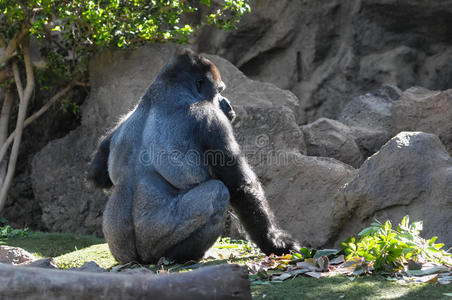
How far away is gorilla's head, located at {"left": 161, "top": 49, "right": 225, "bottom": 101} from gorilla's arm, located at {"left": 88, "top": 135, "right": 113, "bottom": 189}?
0.69m

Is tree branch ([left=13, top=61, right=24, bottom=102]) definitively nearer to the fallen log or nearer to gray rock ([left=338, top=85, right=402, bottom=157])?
gray rock ([left=338, top=85, right=402, bottom=157])

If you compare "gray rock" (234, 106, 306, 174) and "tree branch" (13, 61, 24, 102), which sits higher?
"tree branch" (13, 61, 24, 102)

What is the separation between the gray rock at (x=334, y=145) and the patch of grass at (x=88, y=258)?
6.84ft

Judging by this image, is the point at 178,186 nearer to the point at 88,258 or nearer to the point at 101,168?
the point at 101,168

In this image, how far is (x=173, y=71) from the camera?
165 inches

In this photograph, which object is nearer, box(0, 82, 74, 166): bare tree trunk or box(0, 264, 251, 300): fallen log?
box(0, 264, 251, 300): fallen log

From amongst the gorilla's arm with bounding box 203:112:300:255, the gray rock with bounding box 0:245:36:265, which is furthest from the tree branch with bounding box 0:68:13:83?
the gorilla's arm with bounding box 203:112:300:255

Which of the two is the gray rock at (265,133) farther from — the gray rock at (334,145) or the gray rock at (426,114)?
the gray rock at (426,114)

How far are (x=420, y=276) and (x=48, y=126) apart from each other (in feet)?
18.6

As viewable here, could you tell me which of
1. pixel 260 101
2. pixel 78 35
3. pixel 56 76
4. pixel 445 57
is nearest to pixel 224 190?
pixel 260 101

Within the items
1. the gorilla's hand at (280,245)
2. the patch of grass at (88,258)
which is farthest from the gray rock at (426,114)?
the patch of grass at (88,258)

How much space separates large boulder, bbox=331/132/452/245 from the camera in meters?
3.67

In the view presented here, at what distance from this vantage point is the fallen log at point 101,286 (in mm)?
2109

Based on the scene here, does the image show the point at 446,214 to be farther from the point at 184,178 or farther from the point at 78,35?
the point at 78,35
